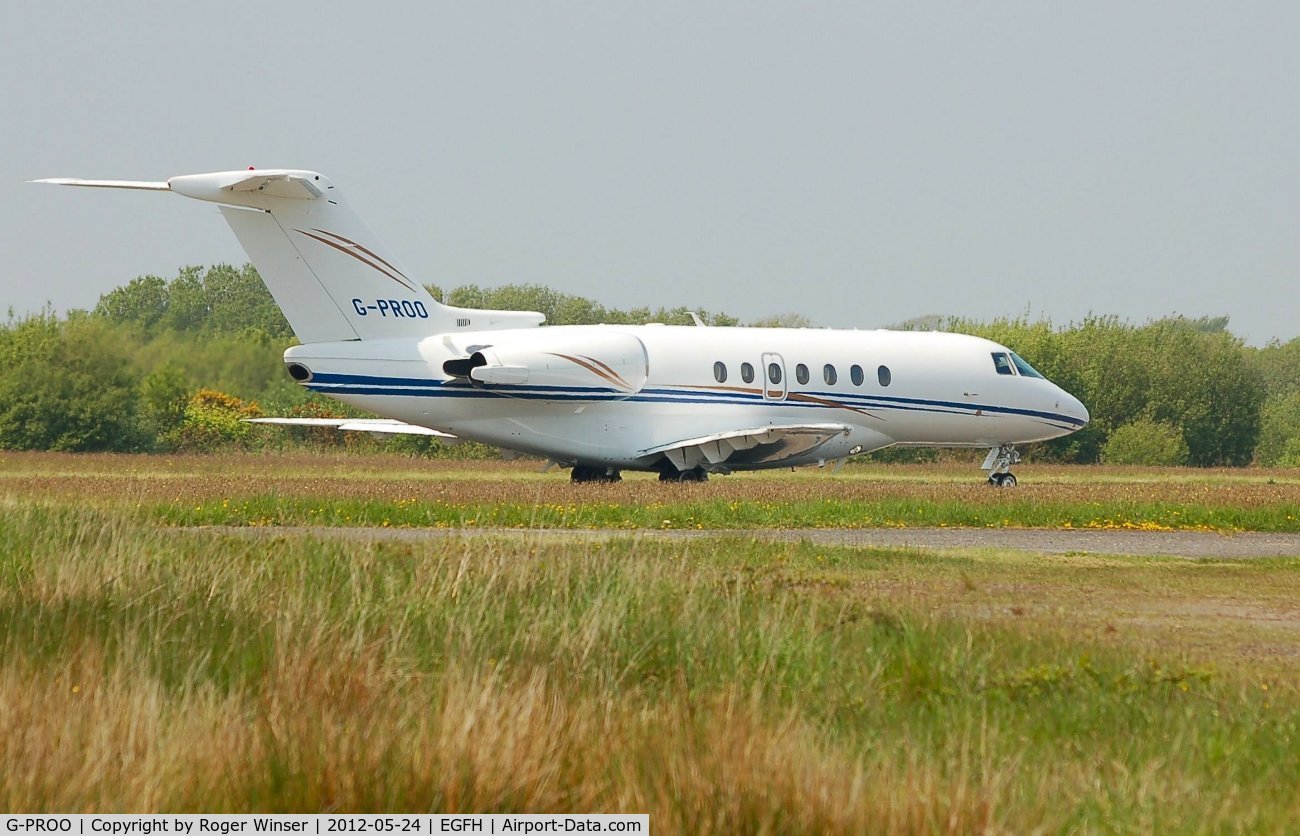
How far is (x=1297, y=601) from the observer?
14258 mm

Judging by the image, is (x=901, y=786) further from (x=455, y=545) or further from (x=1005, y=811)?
(x=455, y=545)

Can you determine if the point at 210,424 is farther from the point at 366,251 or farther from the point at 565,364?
the point at 366,251

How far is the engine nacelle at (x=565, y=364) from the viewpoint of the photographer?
28.0 metres

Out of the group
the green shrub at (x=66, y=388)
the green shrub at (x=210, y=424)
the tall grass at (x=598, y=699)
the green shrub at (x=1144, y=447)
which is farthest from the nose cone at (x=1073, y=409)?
the green shrub at (x=1144, y=447)

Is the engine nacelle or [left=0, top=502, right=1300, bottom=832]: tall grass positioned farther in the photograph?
the engine nacelle

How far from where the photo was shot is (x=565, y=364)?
2892 cm

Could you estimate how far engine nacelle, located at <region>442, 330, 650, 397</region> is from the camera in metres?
28.0

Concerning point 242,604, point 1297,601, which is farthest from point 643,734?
point 1297,601

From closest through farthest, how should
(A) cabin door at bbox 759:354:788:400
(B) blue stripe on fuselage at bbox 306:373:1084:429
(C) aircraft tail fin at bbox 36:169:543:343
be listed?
(C) aircraft tail fin at bbox 36:169:543:343
(B) blue stripe on fuselage at bbox 306:373:1084:429
(A) cabin door at bbox 759:354:788:400

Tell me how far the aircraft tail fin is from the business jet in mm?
22

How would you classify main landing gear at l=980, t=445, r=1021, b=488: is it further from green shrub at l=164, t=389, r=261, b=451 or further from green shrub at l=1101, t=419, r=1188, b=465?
green shrub at l=1101, t=419, r=1188, b=465

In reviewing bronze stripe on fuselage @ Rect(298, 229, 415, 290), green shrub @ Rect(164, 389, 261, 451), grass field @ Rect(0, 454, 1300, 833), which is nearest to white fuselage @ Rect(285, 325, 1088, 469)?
bronze stripe on fuselage @ Rect(298, 229, 415, 290)
